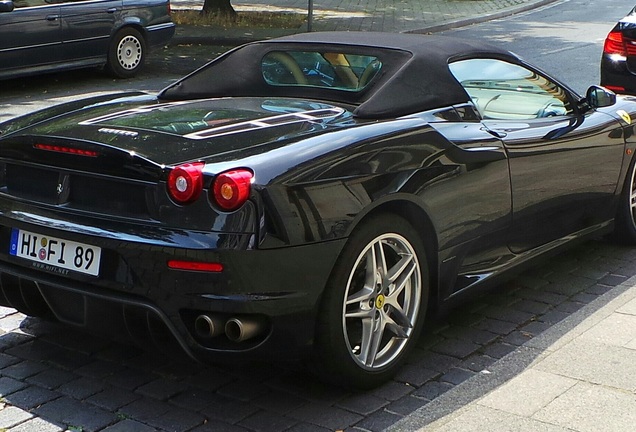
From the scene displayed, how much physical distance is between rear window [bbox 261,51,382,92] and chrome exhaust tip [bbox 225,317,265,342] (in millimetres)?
1451

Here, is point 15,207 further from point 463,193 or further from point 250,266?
point 463,193

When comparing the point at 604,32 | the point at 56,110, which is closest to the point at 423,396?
the point at 56,110

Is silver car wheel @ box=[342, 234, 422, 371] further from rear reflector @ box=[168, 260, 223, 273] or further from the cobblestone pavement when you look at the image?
rear reflector @ box=[168, 260, 223, 273]

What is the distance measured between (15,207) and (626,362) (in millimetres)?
2616

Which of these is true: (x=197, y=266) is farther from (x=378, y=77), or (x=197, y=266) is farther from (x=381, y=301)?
(x=378, y=77)

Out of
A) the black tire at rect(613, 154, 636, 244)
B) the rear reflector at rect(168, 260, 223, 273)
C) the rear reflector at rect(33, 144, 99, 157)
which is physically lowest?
the black tire at rect(613, 154, 636, 244)

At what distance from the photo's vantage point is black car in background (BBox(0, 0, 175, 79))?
12.1m

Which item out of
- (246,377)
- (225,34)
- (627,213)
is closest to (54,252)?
(246,377)

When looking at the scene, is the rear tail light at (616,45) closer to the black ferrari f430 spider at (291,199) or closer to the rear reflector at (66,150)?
the black ferrari f430 spider at (291,199)

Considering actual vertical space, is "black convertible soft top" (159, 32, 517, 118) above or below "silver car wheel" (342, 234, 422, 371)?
above

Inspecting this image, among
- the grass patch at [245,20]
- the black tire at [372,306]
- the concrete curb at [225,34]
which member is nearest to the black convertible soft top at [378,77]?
the black tire at [372,306]

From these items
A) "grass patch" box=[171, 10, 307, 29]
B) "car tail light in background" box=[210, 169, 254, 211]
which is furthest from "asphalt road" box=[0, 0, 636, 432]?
"grass patch" box=[171, 10, 307, 29]

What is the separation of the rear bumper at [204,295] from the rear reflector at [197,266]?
16 millimetres

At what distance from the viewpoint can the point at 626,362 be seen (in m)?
4.41
